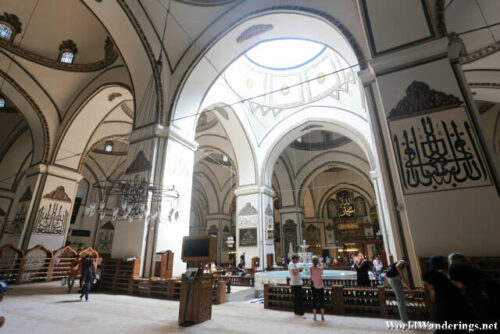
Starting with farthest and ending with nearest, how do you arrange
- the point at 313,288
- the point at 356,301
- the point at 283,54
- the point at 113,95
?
the point at 283,54, the point at 113,95, the point at 356,301, the point at 313,288

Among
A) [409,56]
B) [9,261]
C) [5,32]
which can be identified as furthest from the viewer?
[5,32]

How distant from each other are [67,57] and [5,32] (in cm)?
153

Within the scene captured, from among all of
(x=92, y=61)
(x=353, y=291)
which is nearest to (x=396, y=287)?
(x=353, y=291)

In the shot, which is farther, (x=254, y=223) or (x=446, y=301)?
(x=254, y=223)

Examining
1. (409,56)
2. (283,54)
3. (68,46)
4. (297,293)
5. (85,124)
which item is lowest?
(297,293)

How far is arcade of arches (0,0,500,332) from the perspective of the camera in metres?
3.35

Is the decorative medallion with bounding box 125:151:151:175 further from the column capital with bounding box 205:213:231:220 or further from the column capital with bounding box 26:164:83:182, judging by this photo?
the column capital with bounding box 205:213:231:220

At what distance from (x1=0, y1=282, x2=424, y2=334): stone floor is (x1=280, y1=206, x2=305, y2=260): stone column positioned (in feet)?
31.5

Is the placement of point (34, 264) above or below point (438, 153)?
below

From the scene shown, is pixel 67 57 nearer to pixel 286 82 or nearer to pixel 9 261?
pixel 9 261

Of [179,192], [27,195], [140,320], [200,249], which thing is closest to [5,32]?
[27,195]

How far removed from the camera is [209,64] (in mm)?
7070

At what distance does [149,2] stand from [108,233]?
579 inches

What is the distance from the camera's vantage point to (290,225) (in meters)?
14.0
